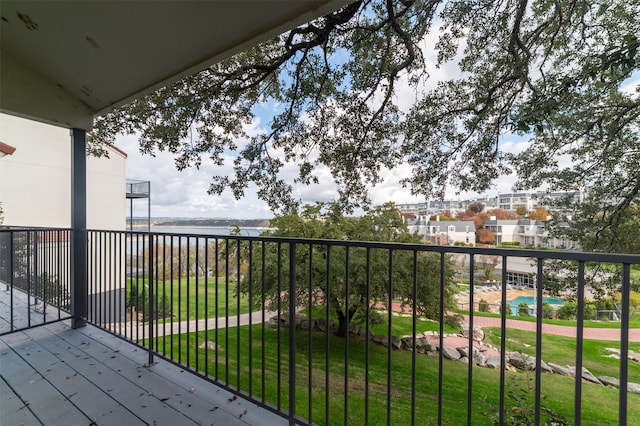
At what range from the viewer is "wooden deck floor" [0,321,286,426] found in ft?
5.64

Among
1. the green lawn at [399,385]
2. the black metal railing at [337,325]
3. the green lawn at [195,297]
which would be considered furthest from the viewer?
the green lawn at [399,385]

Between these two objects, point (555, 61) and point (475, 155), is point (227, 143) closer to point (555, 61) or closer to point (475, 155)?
point (475, 155)

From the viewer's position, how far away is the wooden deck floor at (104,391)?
5.64 feet

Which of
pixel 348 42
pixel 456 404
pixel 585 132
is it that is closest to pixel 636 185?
pixel 585 132

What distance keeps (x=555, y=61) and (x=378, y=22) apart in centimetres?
303

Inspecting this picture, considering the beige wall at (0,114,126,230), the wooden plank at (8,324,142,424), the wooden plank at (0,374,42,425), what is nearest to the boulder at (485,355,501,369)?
the wooden plank at (8,324,142,424)

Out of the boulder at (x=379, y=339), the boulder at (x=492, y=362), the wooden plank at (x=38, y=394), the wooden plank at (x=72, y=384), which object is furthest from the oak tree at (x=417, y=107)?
the boulder at (x=379, y=339)

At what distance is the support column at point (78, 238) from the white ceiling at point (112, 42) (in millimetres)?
329

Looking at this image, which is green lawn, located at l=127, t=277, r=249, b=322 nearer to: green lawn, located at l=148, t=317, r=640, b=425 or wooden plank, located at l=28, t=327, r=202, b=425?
wooden plank, located at l=28, t=327, r=202, b=425

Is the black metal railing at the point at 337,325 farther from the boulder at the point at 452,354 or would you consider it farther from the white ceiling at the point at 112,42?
the white ceiling at the point at 112,42

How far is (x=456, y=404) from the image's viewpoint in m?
5.62

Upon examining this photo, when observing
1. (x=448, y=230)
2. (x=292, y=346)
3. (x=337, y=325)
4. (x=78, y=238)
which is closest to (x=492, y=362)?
(x=448, y=230)

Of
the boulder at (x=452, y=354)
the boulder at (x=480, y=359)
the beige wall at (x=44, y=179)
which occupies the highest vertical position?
the beige wall at (x=44, y=179)

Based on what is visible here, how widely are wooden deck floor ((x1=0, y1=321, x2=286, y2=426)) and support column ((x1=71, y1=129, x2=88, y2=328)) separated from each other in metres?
0.44
